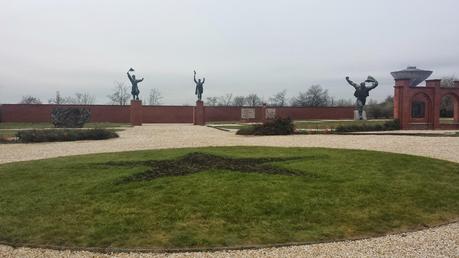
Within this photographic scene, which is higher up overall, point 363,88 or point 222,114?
point 363,88

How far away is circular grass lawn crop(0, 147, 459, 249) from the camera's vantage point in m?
4.98

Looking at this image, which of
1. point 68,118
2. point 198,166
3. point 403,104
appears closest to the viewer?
point 198,166

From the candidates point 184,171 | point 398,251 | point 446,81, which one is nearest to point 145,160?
point 184,171

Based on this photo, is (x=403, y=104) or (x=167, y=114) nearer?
(x=403, y=104)

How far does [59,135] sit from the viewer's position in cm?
1844

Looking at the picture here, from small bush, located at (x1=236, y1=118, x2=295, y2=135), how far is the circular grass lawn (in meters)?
11.9

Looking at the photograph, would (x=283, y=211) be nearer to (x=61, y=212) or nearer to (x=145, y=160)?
(x=61, y=212)

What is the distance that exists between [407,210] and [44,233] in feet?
15.5

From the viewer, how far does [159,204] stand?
6.09 metres

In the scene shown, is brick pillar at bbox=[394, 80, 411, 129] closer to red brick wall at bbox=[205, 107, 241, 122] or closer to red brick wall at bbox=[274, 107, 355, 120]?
red brick wall at bbox=[274, 107, 355, 120]

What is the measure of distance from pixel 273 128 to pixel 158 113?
2323 centimetres

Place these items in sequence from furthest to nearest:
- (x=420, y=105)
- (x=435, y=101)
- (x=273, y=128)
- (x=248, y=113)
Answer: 1. (x=248, y=113)
2. (x=420, y=105)
3. (x=435, y=101)
4. (x=273, y=128)

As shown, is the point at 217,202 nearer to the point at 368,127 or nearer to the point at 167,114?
the point at 368,127

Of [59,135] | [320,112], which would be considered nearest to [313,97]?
[320,112]
